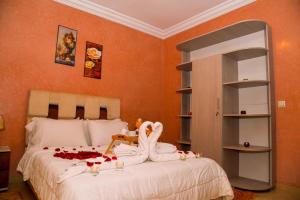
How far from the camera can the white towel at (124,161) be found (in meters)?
1.42

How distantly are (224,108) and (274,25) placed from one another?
52.8 inches

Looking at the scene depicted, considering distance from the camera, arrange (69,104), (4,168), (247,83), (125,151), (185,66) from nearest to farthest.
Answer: (125,151) < (4,168) < (247,83) < (69,104) < (185,66)

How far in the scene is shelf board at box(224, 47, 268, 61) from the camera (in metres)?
2.84

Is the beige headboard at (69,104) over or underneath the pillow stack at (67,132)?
over

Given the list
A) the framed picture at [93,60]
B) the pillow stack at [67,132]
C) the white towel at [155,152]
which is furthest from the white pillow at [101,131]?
the white towel at [155,152]

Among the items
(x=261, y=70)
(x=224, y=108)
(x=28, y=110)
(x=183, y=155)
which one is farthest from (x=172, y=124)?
(x=28, y=110)

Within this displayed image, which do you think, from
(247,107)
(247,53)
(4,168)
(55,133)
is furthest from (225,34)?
(4,168)

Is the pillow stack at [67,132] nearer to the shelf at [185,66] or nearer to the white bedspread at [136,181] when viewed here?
the white bedspread at [136,181]

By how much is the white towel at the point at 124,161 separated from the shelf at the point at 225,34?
2.16 meters

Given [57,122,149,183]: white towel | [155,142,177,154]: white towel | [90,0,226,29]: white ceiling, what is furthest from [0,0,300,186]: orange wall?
[57,122,149,183]: white towel

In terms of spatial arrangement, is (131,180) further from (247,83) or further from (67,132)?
(247,83)

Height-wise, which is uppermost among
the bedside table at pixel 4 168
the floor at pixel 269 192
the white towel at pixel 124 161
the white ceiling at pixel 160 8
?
the white ceiling at pixel 160 8

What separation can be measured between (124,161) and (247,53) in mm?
2353

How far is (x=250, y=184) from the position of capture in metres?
2.79
